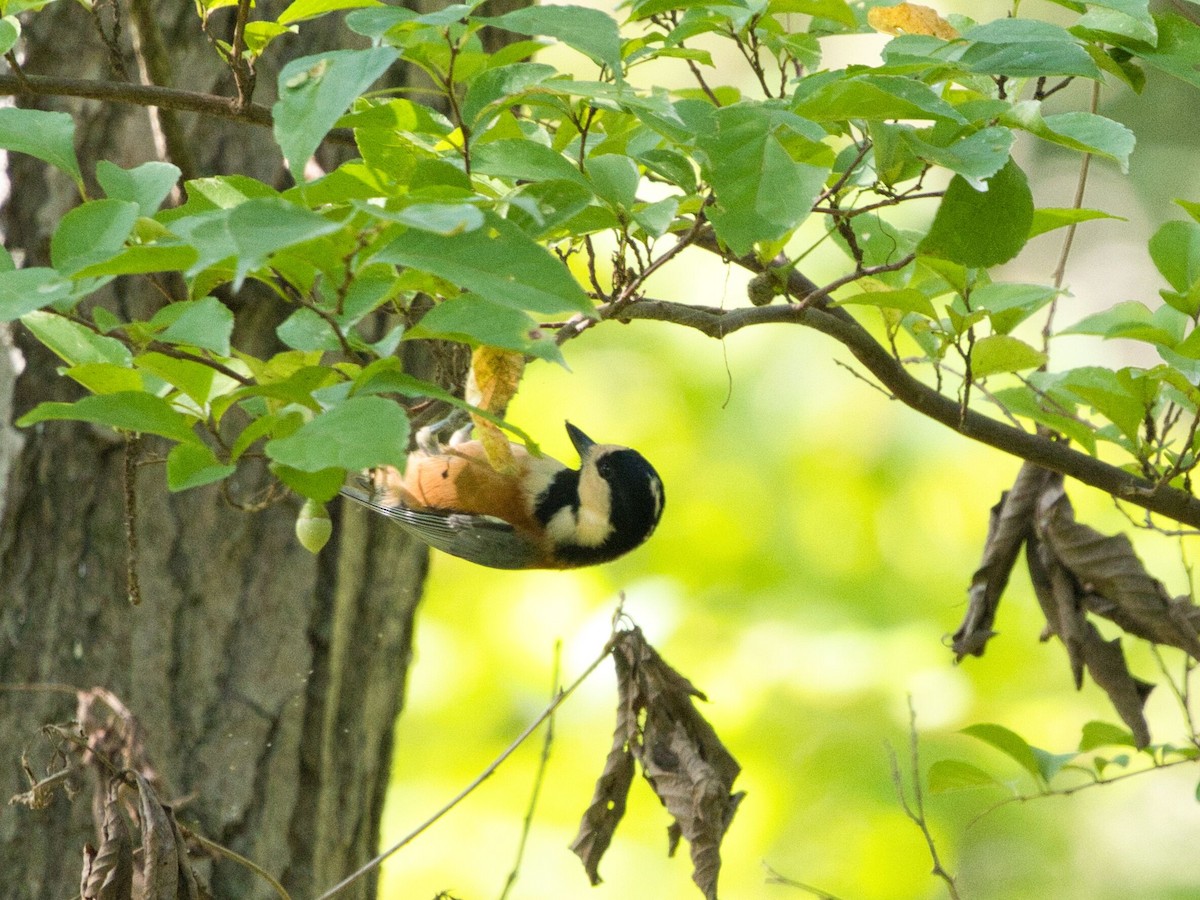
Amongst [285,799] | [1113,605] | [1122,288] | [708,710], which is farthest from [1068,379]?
[1122,288]

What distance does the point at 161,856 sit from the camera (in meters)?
1.73

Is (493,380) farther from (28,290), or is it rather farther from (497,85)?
(28,290)

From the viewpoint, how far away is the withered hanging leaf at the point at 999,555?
214cm

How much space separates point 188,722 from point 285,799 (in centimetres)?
27

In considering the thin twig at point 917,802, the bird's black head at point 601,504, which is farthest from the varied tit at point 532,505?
the thin twig at point 917,802

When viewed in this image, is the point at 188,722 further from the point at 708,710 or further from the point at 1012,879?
the point at 1012,879

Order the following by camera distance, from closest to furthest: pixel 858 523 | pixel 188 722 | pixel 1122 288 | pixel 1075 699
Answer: pixel 188 722 < pixel 858 523 < pixel 1075 699 < pixel 1122 288

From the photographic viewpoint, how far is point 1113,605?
2.04 m

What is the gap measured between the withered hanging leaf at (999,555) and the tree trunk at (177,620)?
1.34 metres

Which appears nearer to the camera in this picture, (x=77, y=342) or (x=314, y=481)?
(x=314, y=481)

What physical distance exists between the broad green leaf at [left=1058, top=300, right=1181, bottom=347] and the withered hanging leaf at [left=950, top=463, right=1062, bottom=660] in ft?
1.29

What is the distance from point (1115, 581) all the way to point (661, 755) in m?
0.80

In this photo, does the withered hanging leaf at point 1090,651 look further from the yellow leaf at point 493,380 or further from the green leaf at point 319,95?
the green leaf at point 319,95

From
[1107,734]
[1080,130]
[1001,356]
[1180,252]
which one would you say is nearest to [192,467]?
[1080,130]
